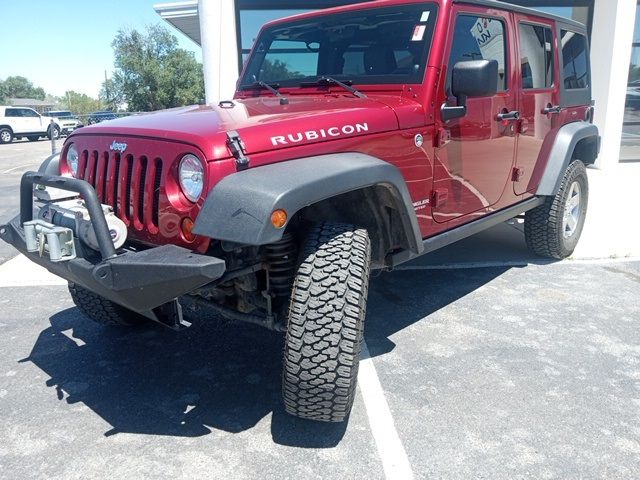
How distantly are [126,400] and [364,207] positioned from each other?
155 centimetres

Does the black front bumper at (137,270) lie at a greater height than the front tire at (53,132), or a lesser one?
lesser

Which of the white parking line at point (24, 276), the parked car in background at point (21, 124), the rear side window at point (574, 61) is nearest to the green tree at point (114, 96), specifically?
the parked car in background at point (21, 124)

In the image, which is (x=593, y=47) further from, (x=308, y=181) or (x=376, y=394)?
(x=308, y=181)

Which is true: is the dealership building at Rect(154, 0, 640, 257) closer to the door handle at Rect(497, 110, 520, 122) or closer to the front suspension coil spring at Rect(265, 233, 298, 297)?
the door handle at Rect(497, 110, 520, 122)

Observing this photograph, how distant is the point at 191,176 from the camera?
2.35m

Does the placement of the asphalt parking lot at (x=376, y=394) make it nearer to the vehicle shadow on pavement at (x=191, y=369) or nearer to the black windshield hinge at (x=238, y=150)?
the vehicle shadow on pavement at (x=191, y=369)

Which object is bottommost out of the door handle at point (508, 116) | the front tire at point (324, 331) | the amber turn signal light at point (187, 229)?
the front tire at point (324, 331)

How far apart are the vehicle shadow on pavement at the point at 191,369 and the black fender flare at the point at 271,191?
102cm

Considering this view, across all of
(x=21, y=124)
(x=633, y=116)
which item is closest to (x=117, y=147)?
(x=633, y=116)

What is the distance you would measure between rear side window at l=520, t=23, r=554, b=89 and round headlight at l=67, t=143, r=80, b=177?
3.03 meters

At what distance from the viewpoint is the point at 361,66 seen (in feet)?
11.4

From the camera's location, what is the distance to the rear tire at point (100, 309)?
3455 mm

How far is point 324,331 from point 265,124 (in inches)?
37.0

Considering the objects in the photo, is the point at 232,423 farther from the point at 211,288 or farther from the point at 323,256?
the point at 323,256
